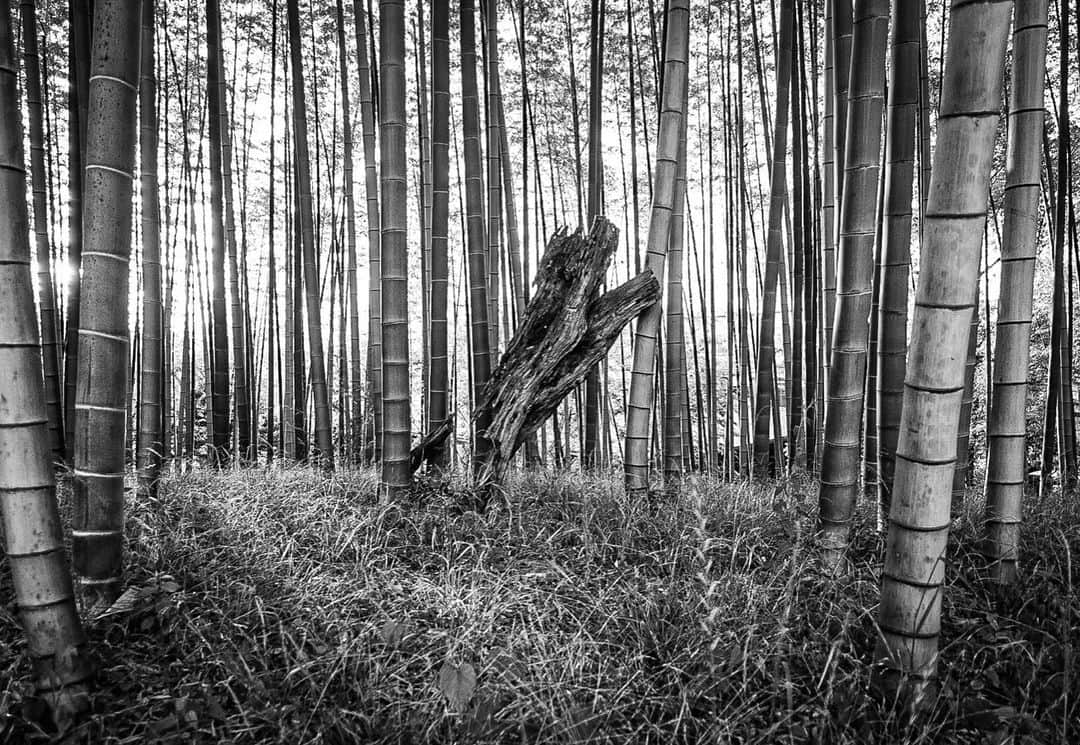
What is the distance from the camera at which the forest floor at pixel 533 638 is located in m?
1.20

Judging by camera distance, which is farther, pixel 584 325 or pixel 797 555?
pixel 584 325

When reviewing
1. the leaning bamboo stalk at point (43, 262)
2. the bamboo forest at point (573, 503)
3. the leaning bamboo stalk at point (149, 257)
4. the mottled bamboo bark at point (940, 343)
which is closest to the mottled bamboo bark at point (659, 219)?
the bamboo forest at point (573, 503)

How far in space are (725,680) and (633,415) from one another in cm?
128

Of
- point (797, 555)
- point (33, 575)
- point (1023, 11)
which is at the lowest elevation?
point (797, 555)

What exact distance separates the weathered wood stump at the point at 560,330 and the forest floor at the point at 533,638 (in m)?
0.44

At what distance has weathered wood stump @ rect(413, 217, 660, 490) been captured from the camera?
245 cm

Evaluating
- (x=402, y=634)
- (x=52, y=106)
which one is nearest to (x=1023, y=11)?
(x=402, y=634)

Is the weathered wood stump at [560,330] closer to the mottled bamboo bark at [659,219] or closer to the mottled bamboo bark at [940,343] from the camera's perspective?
the mottled bamboo bark at [659,219]

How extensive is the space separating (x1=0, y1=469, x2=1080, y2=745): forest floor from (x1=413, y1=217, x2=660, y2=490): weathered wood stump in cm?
44

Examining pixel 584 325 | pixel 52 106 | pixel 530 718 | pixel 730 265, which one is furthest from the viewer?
pixel 730 265

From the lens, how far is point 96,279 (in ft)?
4.42

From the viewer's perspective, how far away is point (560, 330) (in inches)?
96.4

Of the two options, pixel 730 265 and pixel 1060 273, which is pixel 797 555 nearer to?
pixel 1060 273

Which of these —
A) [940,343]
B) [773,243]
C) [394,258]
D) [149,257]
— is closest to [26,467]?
[149,257]
